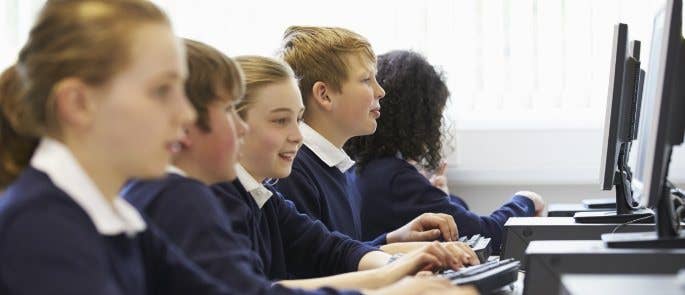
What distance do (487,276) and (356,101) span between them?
3.23 ft

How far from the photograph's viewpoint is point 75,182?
1085 mm

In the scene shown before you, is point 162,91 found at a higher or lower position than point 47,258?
higher

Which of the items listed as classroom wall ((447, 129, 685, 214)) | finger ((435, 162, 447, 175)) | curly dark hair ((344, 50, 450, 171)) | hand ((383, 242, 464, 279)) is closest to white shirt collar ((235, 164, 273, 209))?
hand ((383, 242, 464, 279))

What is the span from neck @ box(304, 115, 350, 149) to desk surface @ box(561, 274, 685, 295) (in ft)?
3.76

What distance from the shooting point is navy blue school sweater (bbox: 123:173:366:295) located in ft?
4.47

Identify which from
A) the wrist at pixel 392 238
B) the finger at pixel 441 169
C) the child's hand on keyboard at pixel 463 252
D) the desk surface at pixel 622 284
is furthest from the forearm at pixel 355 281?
the finger at pixel 441 169

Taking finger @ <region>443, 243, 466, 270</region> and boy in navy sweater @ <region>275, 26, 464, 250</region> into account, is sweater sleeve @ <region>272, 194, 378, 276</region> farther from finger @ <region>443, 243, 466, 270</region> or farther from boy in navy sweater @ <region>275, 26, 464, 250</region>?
boy in navy sweater @ <region>275, 26, 464, 250</region>

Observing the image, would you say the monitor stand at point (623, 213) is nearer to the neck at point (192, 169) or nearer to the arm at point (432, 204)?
the arm at point (432, 204)

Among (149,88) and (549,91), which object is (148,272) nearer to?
(149,88)

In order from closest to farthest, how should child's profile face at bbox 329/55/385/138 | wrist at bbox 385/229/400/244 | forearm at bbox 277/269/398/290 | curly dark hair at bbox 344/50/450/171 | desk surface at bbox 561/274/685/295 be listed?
desk surface at bbox 561/274/685/295, forearm at bbox 277/269/398/290, wrist at bbox 385/229/400/244, child's profile face at bbox 329/55/385/138, curly dark hair at bbox 344/50/450/171

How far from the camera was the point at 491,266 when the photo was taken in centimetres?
185

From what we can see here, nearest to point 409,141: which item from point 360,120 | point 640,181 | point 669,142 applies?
point 360,120

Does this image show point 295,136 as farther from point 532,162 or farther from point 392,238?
point 532,162

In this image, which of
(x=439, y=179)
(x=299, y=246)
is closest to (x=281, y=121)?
(x=299, y=246)
